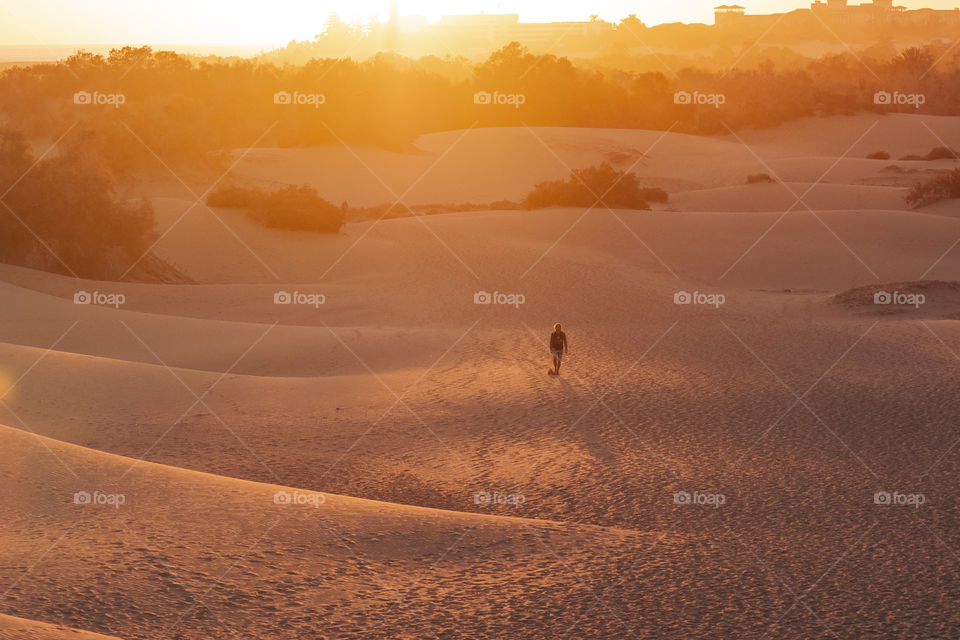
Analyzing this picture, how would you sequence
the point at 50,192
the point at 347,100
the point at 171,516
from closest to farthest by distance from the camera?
the point at 171,516, the point at 50,192, the point at 347,100

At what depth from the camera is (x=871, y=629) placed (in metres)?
5.97

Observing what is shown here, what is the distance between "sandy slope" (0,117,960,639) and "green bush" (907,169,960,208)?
568 inches

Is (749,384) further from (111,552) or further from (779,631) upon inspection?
(111,552)

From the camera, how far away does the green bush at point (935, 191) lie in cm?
3469

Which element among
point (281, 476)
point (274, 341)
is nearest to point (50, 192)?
point (274, 341)

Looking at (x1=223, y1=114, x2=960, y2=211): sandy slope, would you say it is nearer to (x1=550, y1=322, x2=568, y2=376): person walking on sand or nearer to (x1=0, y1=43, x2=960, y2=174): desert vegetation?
(x1=0, y1=43, x2=960, y2=174): desert vegetation

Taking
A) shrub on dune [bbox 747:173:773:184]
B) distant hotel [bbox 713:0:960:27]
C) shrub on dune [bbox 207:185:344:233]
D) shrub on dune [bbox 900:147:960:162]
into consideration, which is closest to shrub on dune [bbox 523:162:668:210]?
shrub on dune [bbox 207:185:344:233]

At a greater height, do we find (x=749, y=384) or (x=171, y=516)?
(x=749, y=384)

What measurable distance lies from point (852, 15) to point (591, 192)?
16473cm

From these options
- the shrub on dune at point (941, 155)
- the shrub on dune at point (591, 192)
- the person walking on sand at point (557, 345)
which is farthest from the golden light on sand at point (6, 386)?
the shrub on dune at point (941, 155)

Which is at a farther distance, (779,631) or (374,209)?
(374,209)

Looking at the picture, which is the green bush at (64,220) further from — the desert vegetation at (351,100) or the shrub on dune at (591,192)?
the shrub on dune at (591,192)

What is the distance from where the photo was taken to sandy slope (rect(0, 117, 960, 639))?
6.21m

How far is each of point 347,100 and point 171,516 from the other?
4717 cm
